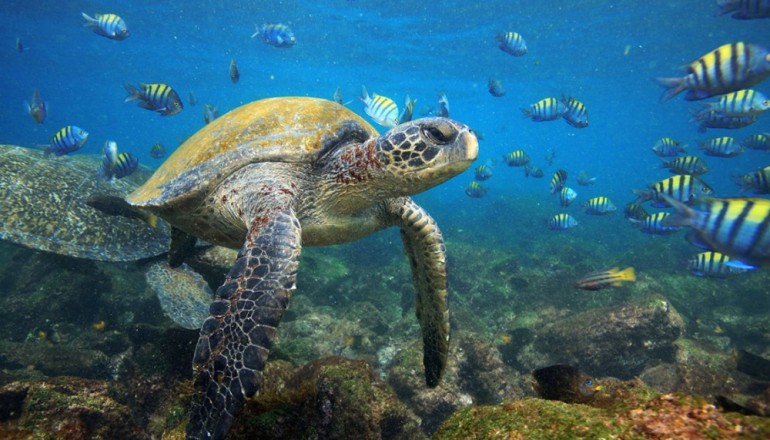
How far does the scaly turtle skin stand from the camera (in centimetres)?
208

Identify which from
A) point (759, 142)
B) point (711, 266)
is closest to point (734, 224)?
point (711, 266)

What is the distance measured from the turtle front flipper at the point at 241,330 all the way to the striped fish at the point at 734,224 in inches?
115

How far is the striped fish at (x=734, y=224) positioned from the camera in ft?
8.83

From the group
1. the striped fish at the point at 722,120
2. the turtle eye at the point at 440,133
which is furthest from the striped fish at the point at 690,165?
the turtle eye at the point at 440,133

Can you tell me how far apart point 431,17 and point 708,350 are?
25589mm

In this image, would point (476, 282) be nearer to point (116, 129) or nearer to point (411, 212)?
point (411, 212)

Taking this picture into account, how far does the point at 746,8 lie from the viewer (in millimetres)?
4691

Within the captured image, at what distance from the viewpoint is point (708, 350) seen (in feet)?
19.4

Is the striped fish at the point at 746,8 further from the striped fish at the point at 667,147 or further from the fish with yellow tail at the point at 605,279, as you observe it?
the striped fish at the point at 667,147

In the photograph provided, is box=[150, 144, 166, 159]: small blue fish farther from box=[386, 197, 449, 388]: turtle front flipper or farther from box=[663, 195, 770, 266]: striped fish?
box=[663, 195, 770, 266]: striped fish

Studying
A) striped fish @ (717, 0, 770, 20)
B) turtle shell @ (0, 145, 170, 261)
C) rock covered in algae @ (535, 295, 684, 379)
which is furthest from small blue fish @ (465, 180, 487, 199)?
turtle shell @ (0, 145, 170, 261)

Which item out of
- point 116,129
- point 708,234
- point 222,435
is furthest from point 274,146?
point 116,129

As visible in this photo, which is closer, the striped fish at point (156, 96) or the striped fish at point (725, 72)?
the striped fish at point (725, 72)

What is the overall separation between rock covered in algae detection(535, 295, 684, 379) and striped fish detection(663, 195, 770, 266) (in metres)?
3.57
